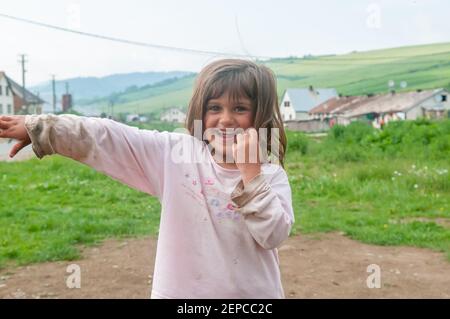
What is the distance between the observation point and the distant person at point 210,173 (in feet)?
4.44

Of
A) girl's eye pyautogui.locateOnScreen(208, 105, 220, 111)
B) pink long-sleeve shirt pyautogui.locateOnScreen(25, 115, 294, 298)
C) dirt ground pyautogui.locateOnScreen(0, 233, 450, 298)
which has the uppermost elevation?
girl's eye pyautogui.locateOnScreen(208, 105, 220, 111)

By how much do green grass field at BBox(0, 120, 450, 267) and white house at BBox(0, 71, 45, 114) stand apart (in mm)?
25903

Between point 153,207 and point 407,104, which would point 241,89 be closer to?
point 153,207

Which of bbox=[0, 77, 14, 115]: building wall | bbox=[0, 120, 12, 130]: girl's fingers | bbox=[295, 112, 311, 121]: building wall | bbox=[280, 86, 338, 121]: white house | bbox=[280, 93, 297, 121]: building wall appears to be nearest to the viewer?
bbox=[0, 120, 12, 130]: girl's fingers

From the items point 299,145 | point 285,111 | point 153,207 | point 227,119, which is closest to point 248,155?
point 227,119

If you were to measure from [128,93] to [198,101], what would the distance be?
21.1 metres


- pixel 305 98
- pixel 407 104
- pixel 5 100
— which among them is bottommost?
pixel 407 104

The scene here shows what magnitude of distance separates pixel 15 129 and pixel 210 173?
0.52 meters

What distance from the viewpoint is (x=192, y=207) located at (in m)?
1.45

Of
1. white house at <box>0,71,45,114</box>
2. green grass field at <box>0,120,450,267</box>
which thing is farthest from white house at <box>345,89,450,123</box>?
green grass field at <box>0,120,450,267</box>

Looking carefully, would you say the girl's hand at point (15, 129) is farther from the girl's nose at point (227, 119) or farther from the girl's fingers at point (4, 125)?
the girl's nose at point (227, 119)

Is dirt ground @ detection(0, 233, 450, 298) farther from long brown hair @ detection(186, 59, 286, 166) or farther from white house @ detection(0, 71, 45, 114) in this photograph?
white house @ detection(0, 71, 45, 114)

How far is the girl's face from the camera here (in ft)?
4.82
